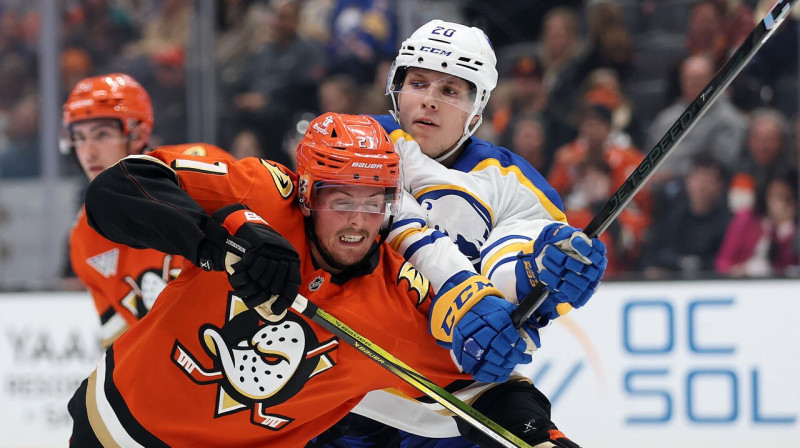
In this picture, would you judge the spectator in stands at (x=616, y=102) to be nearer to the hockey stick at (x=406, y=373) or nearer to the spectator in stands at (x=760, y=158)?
the spectator in stands at (x=760, y=158)

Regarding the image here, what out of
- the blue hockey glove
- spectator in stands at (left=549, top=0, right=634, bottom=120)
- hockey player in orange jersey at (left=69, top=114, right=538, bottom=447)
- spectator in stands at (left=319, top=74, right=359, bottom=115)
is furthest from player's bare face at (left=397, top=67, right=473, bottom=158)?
spectator in stands at (left=319, top=74, right=359, bottom=115)

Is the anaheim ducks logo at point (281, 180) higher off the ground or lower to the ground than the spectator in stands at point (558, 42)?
lower

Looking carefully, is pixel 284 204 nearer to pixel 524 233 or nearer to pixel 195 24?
pixel 524 233

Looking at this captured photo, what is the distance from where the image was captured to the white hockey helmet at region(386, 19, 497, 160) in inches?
106

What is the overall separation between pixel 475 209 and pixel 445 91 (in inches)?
12.1

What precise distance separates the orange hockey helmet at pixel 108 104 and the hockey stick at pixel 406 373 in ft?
5.49

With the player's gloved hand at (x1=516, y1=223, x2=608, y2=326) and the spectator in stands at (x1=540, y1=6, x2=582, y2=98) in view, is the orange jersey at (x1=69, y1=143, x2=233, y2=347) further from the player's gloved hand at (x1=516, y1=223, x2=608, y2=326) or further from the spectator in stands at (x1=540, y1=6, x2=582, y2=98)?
the spectator in stands at (x1=540, y1=6, x2=582, y2=98)

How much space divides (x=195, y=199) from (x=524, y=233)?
30.9 inches

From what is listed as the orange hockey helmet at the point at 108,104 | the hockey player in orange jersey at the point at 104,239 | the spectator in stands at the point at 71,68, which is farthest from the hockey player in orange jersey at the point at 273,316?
the spectator in stands at the point at 71,68

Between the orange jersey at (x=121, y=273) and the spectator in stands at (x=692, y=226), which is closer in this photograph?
the orange jersey at (x=121, y=273)

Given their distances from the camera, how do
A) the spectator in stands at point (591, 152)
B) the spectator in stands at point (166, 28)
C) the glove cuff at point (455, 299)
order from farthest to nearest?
the spectator in stands at point (166, 28) → the spectator in stands at point (591, 152) → the glove cuff at point (455, 299)

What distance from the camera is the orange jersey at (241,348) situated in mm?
2387

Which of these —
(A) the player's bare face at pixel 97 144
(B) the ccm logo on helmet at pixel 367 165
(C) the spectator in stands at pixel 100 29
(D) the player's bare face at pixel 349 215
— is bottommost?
(D) the player's bare face at pixel 349 215

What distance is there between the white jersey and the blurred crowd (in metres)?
2.06
